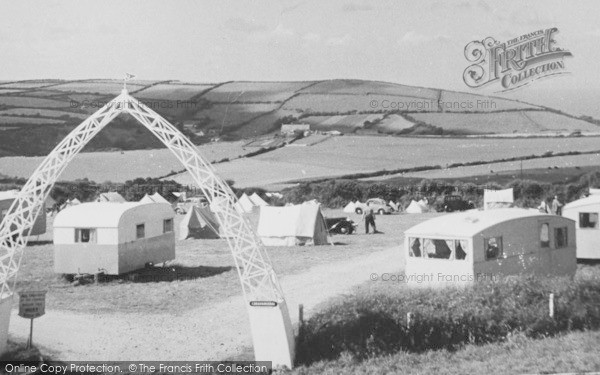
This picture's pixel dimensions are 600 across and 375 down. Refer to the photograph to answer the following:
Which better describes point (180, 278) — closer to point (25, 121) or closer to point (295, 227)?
point (295, 227)

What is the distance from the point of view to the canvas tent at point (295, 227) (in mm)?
21297

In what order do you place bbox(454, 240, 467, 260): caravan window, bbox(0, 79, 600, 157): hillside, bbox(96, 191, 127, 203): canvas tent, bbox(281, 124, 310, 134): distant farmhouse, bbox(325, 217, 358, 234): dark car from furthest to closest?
bbox(281, 124, 310, 134): distant farmhouse
bbox(96, 191, 127, 203): canvas tent
bbox(325, 217, 358, 234): dark car
bbox(0, 79, 600, 157): hillside
bbox(454, 240, 467, 260): caravan window

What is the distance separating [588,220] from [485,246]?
552 centimetres

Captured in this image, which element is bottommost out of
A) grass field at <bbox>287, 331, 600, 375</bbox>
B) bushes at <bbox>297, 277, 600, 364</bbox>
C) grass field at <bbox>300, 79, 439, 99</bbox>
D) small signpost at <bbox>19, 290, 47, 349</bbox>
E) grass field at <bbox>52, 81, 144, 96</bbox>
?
grass field at <bbox>287, 331, 600, 375</bbox>

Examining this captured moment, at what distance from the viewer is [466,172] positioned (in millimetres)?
28297

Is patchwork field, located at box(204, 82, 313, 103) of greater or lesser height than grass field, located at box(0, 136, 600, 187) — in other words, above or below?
above

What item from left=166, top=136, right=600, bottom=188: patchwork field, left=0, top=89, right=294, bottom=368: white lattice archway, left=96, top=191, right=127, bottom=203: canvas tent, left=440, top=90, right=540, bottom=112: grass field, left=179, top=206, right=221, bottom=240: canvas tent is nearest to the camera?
left=0, top=89, right=294, bottom=368: white lattice archway

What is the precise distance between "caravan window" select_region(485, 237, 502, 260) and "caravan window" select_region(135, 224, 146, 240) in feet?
24.3

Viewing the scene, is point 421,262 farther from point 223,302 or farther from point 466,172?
point 466,172

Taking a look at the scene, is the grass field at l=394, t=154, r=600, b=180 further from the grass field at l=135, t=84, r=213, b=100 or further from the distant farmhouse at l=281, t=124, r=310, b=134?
the grass field at l=135, t=84, r=213, b=100

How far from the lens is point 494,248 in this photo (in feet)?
41.3

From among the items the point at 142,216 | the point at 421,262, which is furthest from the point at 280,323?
the point at 142,216

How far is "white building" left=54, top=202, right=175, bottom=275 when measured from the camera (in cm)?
1545

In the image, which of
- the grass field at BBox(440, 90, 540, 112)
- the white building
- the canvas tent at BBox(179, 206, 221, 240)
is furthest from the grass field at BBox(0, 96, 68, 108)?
the grass field at BBox(440, 90, 540, 112)
